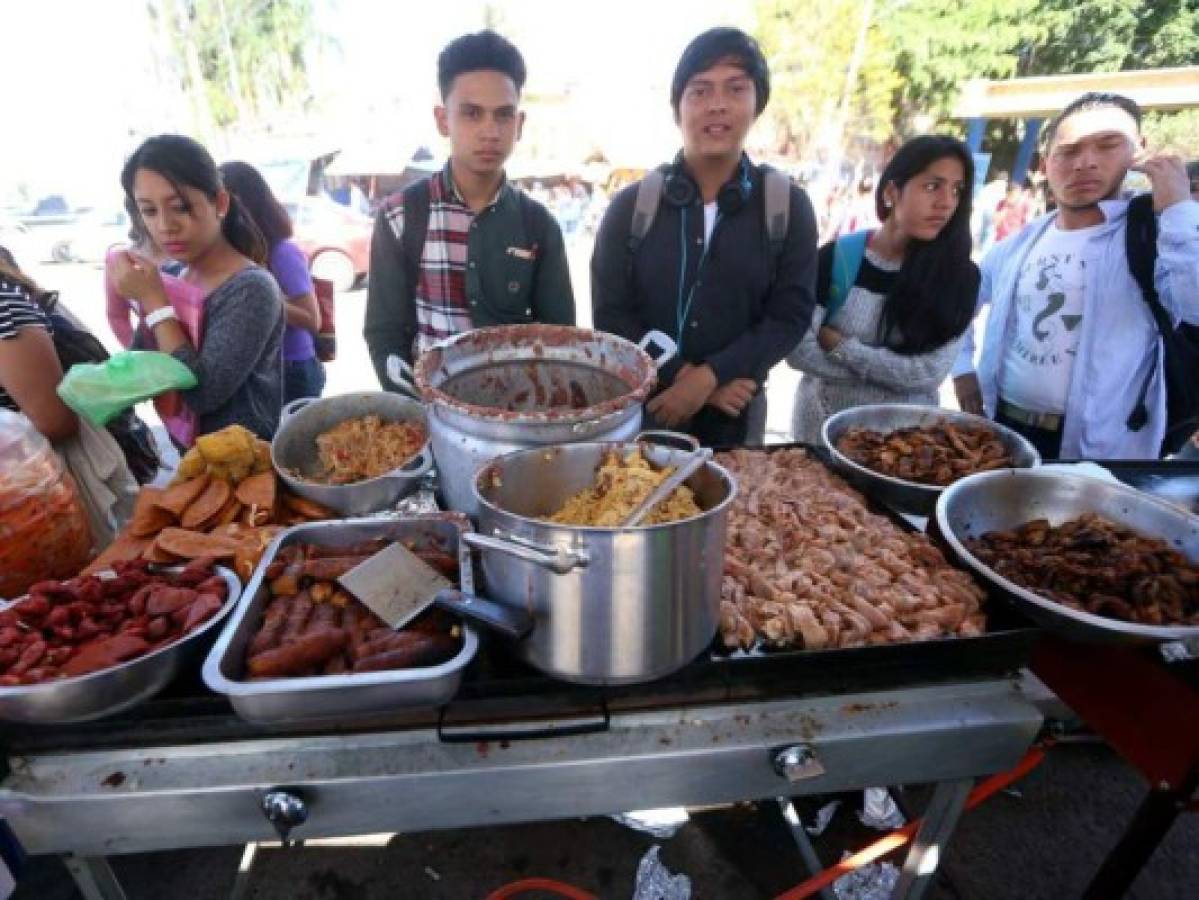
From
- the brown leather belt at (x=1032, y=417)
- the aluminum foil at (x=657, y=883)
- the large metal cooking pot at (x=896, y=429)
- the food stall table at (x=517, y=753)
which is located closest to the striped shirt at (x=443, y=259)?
the large metal cooking pot at (x=896, y=429)

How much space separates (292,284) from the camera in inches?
146

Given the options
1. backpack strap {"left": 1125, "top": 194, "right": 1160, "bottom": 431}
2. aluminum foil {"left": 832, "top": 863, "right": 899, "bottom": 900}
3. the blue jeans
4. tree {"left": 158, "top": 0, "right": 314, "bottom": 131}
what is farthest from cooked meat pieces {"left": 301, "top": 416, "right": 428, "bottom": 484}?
tree {"left": 158, "top": 0, "right": 314, "bottom": 131}

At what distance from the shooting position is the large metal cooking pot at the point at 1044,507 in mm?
1614

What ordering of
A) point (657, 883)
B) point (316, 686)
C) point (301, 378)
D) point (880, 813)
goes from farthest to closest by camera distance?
point (301, 378), point (880, 813), point (657, 883), point (316, 686)

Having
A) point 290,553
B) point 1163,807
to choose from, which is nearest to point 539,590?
point 290,553

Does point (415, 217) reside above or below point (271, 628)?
above

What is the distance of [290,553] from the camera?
1.39 m

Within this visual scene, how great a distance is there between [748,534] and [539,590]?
0.84 m

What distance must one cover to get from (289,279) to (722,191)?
8.60 ft

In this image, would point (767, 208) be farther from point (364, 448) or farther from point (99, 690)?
point (99, 690)

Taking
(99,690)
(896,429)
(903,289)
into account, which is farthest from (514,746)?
(903,289)

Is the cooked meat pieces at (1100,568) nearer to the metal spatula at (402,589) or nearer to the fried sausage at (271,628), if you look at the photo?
the metal spatula at (402,589)

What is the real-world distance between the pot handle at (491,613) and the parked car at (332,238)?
37.5 ft

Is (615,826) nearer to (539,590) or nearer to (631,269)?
(539,590)
